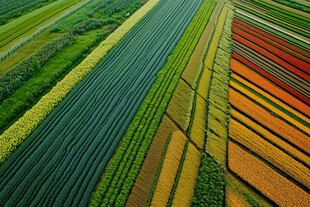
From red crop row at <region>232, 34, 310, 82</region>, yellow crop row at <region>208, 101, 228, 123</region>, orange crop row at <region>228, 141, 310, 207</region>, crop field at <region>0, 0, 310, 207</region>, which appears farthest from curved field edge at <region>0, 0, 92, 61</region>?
orange crop row at <region>228, 141, 310, 207</region>

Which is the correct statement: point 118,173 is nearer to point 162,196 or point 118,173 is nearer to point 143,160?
point 143,160

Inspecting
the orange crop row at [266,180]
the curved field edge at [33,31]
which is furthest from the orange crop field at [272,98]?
the curved field edge at [33,31]

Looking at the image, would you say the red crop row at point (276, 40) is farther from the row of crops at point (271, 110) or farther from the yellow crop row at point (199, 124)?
the yellow crop row at point (199, 124)

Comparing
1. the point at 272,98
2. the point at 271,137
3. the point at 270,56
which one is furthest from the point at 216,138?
the point at 270,56

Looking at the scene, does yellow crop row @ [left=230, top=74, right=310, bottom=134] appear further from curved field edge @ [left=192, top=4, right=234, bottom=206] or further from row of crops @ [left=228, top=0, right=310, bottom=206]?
curved field edge @ [left=192, top=4, right=234, bottom=206]

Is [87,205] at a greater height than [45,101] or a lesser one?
lesser

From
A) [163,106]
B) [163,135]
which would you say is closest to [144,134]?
[163,135]

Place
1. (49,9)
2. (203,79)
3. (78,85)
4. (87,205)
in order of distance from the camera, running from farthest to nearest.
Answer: (49,9), (203,79), (78,85), (87,205)
